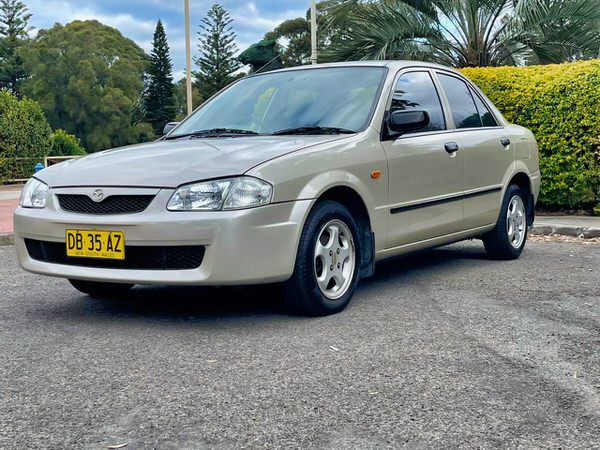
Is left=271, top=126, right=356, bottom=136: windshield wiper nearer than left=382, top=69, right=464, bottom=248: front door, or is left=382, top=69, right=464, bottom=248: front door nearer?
left=271, top=126, right=356, bottom=136: windshield wiper

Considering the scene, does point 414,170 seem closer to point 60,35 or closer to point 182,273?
point 182,273

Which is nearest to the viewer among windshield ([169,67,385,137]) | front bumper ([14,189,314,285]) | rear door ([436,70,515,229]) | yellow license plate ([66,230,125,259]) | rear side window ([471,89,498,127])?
front bumper ([14,189,314,285])

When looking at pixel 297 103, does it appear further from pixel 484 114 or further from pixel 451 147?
pixel 484 114

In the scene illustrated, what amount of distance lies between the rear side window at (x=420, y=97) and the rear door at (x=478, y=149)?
0.19m

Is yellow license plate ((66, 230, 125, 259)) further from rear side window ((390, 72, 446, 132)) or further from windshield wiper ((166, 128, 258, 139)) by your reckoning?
rear side window ((390, 72, 446, 132))

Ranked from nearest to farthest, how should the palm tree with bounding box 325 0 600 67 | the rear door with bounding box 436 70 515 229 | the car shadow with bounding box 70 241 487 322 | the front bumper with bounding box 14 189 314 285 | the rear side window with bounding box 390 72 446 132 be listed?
the front bumper with bounding box 14 189 314 285 → the car shadow with bounding box 70 241 487 322 → the rear side window with bounding box 390 72 446 132 → the rear door with bounding box 436 70 515 229 → the palm tree with bounding box 325 0 600 67

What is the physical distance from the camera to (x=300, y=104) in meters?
5.73

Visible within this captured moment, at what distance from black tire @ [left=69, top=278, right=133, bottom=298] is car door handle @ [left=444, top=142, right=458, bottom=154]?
8.45 feet

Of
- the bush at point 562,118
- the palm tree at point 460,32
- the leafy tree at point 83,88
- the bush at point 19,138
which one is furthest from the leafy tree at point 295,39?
the bush at point 562,118

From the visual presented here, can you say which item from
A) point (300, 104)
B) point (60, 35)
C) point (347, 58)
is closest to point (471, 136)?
point (300, 104)

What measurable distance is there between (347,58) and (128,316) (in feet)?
33.7

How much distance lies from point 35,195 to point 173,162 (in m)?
0.97

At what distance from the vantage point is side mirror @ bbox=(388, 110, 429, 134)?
5.46 m

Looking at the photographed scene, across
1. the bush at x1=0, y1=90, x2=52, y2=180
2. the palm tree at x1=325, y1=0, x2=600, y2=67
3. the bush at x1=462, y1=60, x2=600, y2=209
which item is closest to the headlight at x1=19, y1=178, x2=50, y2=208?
the bush at x1=462, y1=60, x2=600, y2=209
